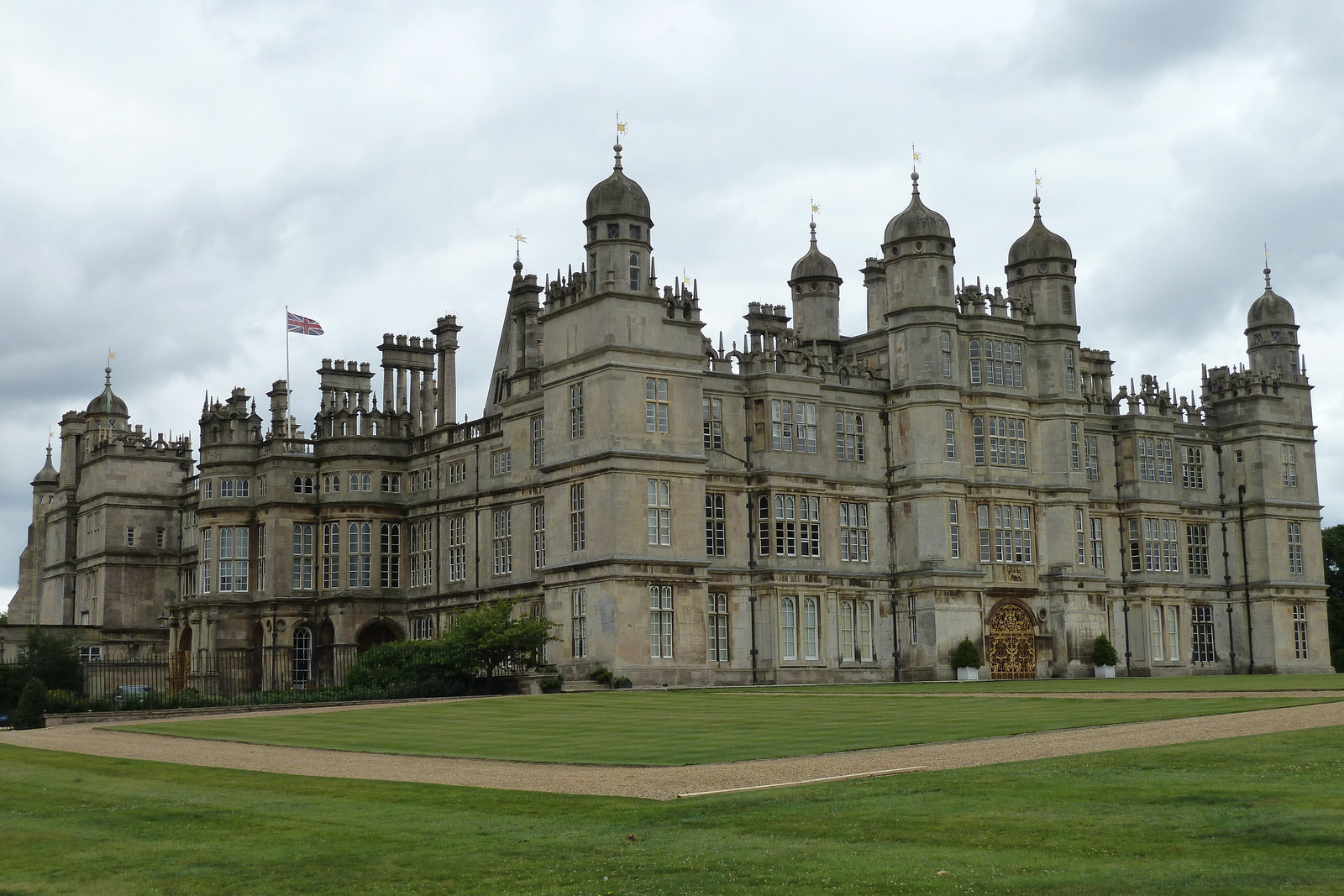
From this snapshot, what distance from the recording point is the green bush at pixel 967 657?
60312mm

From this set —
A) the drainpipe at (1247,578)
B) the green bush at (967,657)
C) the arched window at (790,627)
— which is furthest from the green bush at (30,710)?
the drainpipe at (1247,578)

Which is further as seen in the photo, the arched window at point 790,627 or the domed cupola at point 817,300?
the domed cupola at point 817,300

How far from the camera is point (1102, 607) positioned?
65.6 meters

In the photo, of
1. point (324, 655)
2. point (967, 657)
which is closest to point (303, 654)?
point (324, 655)

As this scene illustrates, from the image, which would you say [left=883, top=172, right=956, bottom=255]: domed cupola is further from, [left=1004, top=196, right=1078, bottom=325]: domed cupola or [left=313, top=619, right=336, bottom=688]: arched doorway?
[left=313, top=619, right=336, bottom=688]: arched doorway

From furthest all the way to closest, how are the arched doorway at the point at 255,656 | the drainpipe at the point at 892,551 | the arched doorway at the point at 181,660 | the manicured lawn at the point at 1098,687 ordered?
the arched doorway at the point at 255,656 < the arched doorway at the point at 181,660 < the drainpipe at the point at 892,551 < the manicured lawn at the point at 1098,687

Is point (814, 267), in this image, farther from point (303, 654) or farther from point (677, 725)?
point (677, 725)

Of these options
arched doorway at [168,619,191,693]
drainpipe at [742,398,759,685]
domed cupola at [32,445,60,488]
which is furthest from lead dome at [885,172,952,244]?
domed cupola at [32,445,60,488]

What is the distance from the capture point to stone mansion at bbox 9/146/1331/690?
182 feet

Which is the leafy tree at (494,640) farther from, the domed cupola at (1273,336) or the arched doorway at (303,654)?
the domed cupola at (1273,336)

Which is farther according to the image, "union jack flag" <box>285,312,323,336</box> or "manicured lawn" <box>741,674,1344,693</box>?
"union jack flag" <box>285,312,323,336</box>

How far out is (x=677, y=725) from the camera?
32594 millimetres

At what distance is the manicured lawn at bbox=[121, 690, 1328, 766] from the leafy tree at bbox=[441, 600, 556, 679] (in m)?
7.11

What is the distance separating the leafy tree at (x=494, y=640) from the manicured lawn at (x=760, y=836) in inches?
1123
